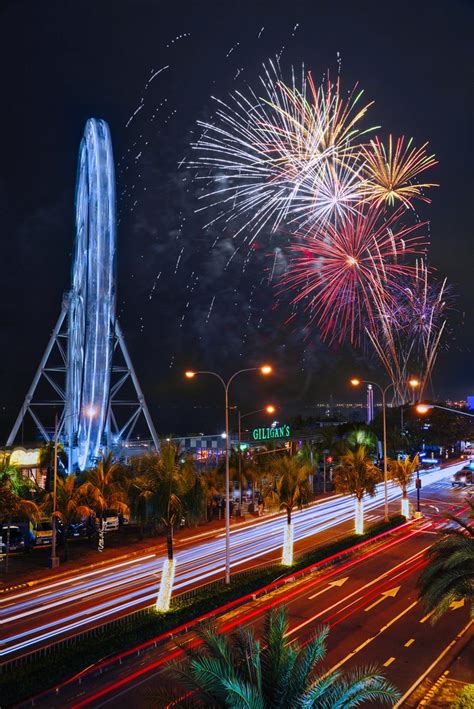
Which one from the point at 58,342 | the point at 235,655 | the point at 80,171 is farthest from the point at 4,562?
the point at 80,171

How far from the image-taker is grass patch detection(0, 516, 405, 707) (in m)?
12.6

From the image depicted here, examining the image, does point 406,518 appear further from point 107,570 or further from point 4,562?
point 4,562

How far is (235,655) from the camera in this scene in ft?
28.0

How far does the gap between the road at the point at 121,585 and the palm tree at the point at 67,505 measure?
2.77 m

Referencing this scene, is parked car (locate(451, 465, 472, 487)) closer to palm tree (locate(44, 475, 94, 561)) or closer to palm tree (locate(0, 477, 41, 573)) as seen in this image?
palm tree (locate(44, 475, 94, 561))

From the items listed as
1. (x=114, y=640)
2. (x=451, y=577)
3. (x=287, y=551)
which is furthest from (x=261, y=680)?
(x=287, y=551)

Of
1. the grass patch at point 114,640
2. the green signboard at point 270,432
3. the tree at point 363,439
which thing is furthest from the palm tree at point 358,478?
the tree at point 363,439

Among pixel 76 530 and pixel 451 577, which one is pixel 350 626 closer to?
pixel 451 577

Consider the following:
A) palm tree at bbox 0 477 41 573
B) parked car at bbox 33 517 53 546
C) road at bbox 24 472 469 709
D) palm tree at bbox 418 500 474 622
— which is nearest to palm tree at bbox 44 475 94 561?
palm tree at bbox 0 477 41 573

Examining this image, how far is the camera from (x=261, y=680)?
306 inches

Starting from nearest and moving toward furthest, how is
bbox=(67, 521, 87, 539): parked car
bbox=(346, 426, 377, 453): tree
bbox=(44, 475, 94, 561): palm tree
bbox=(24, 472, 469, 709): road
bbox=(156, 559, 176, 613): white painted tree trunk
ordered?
1. bbox=(24, 472, 469, 709): road
2. bbox=(156, 559, 176, 613): white painted tree trunk
3. bbox=(44, 475, 94, 561): palm tree
4. bbox=(67, 521, 87, 539): parked car
5. bbox=(346, 426, 377, 453): tree

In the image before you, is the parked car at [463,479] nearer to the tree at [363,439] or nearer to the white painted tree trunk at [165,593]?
the tree at [363,439]

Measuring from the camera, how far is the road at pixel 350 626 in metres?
13.4

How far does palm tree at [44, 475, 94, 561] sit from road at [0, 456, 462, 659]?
2773mm
